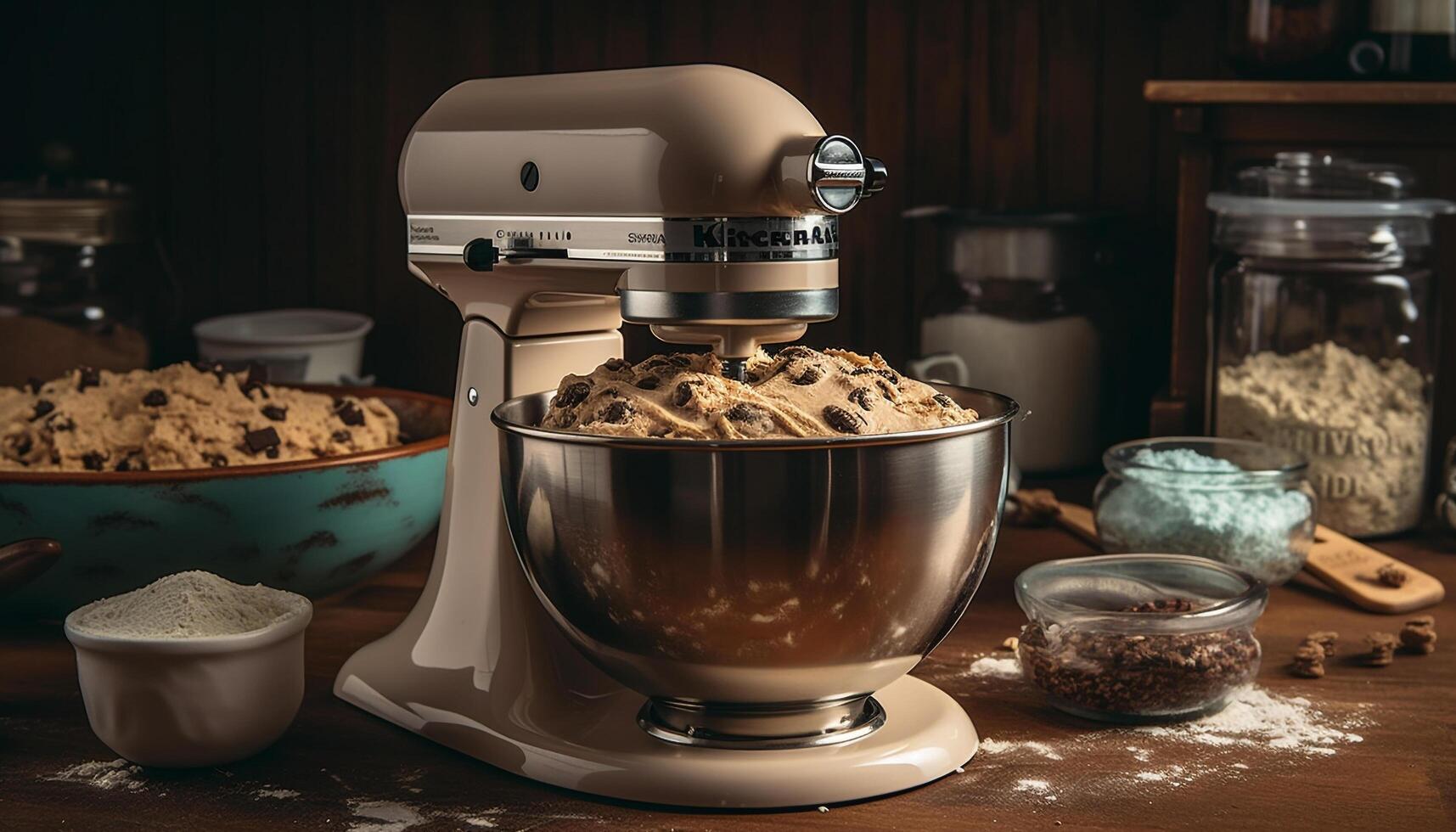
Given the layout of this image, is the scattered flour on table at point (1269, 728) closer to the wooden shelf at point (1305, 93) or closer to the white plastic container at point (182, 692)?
the white plastic container at point (182, 692)

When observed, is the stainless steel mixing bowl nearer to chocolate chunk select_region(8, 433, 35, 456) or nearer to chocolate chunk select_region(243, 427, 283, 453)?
chocolate chunk select_region(243, 427, 283, 453)

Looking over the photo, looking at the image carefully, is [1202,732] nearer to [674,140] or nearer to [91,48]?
[674,140]

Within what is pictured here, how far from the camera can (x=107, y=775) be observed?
888mm

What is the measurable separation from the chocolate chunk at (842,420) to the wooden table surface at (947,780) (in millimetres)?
202

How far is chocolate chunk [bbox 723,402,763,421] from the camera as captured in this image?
82cm

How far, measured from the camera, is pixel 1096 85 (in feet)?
5.56

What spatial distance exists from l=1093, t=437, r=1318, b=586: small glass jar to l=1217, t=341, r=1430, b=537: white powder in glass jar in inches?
5.1

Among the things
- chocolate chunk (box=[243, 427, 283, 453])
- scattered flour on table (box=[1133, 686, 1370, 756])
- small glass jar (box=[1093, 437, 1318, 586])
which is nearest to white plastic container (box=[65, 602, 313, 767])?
chocolate chunk (box=[243, 427, 283, 453])

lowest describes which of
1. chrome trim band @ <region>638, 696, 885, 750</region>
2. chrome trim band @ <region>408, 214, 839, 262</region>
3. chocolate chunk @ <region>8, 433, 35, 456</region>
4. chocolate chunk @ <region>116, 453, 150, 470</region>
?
chrome trim band @ <region>638, 696, 885, 750</region>

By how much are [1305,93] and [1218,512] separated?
1.42 feet

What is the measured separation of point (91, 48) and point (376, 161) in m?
0.41

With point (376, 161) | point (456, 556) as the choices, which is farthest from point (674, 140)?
point (376, 161)

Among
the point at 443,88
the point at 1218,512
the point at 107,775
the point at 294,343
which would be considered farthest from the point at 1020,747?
the point at 443,88

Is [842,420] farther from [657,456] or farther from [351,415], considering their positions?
[351,415]
